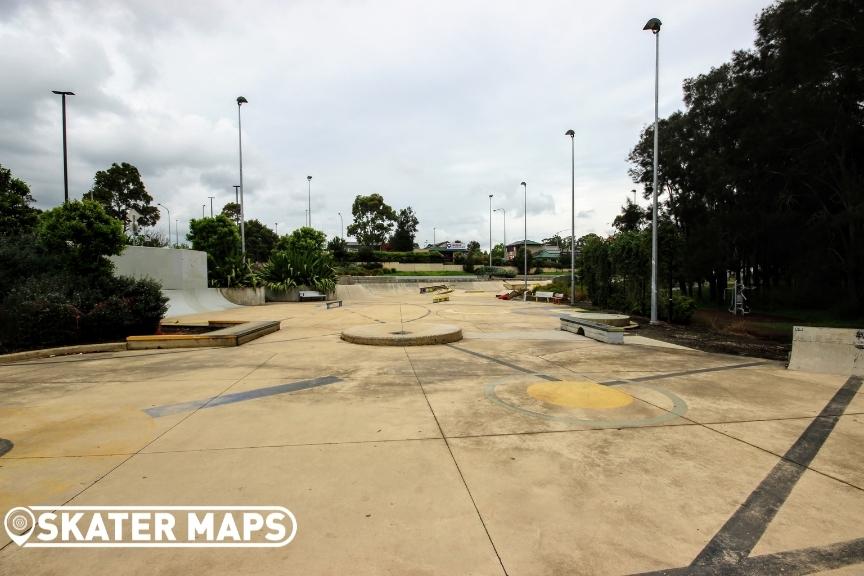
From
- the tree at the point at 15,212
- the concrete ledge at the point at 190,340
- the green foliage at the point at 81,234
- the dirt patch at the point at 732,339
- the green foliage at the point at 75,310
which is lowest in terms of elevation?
the dirt patch at the point at 732,339

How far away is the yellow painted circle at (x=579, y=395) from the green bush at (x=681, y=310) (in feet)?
37.8

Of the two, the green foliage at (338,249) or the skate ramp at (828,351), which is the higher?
the green foliage at (338,249)

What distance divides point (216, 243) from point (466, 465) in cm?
2355

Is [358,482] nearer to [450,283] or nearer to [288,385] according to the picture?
[288,385]

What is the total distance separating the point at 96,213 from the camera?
10742 mm

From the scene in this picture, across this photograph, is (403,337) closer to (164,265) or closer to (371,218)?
(164,265)

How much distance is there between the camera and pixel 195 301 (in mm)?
19359

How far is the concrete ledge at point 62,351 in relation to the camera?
8781 millimetres

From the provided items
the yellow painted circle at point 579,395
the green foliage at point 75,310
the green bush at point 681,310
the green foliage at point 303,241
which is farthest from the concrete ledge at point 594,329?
the green foliage at point 303,241

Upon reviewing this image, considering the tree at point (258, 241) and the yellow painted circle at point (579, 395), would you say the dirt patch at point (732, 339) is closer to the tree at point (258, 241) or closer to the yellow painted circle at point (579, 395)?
the yellow painted circle at point (579, 395)

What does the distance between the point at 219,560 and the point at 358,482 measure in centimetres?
112

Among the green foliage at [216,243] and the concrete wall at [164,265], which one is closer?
the concrete wall at [164,265]

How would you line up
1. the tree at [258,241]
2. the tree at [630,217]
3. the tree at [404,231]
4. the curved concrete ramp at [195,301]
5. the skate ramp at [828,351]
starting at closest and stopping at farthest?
the skate ramp at [828,351] < the curved concrete ramp at [195,301] < the tree at [630,217] < the tree at [258,241] < the tree at [404,231]

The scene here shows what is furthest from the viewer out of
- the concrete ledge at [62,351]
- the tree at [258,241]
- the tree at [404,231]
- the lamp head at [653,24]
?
the tree at [404,231]
